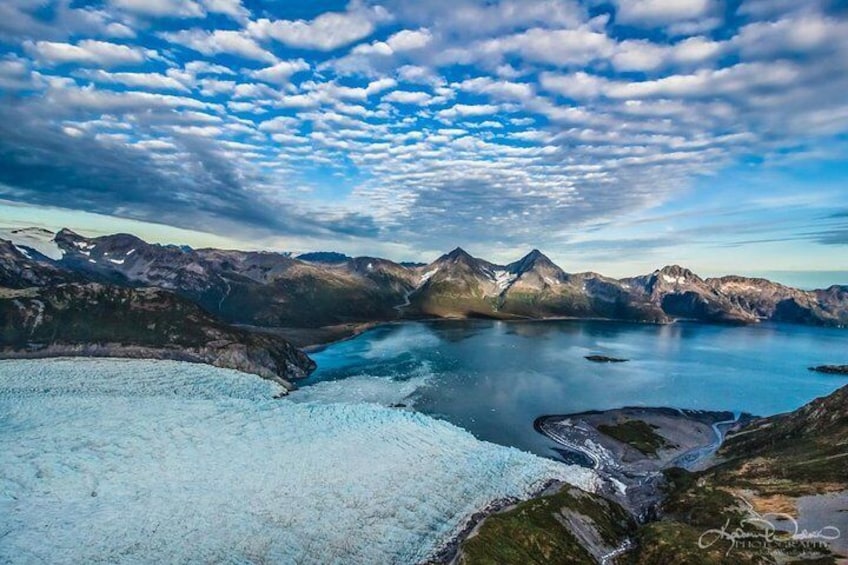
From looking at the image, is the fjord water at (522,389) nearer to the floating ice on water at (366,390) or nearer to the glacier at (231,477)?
the floating ice on water at (366,390)

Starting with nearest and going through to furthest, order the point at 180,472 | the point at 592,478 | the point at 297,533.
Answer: the point at 297,533
the point at 180,472
the point at 592,478

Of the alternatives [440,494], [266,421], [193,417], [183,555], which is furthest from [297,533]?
[193,417]

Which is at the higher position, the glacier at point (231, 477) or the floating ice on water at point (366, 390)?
the glacier at point (231, 477)

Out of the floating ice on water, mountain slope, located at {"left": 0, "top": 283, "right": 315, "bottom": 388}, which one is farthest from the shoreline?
mountain slope, located at {"left": 0, "top": 283, "right": 315, "bottom": 388}

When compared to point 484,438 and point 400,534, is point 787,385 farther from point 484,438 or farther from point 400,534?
point 400,534

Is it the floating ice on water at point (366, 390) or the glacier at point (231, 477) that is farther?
the floating ice on water at point (366, 390)

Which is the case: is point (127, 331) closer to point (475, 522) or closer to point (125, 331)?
point (125, 331)

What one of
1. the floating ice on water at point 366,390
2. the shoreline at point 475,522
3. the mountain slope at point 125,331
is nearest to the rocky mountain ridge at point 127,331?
the mountain slope at point 125,331

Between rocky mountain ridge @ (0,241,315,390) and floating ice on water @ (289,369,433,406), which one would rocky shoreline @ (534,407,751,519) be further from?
rocky mountain ridge @ (0,241,315,390)
